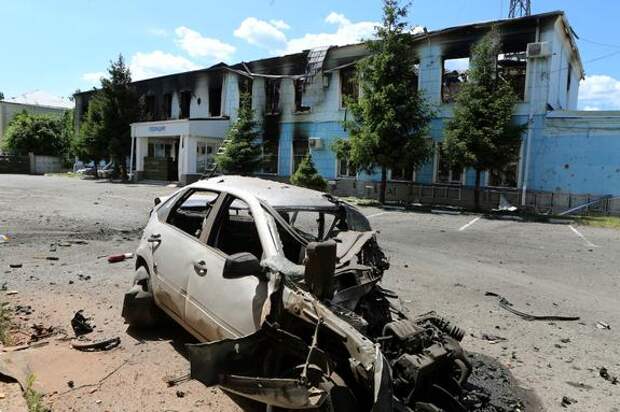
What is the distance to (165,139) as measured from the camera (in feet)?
115

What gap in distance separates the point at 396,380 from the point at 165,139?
34.4 m

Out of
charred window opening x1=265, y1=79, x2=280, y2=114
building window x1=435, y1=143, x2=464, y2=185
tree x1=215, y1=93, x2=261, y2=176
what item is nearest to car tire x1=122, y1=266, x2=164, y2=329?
building window x1=435, y1=143, x2=464, y2=185

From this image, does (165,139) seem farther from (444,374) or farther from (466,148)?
(444,374)

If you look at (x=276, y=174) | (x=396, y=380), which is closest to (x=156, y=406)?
(x=396, y=380)

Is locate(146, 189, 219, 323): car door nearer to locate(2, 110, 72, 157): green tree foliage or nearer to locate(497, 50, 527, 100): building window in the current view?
locate(497, 50, 527, 100): building window

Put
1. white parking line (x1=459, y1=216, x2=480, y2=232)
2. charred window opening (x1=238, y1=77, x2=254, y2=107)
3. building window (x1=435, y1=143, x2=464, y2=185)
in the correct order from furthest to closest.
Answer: charred window opening (x1=238, y1=77, x2=254, y2=107) → building window (x1=435, y1=143, x2=464, y2=185) → white parking line (x1=459, y1=216, x2=480, y2=232)

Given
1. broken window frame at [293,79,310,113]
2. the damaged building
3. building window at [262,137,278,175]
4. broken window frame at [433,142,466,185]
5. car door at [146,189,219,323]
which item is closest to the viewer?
A: car door at [146,189,219,323]

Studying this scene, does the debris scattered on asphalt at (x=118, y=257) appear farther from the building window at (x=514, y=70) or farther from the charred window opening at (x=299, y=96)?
the charred window opening at (x=299, y=96)

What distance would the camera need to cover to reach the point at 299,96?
93.7 feet

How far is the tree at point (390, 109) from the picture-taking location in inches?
822

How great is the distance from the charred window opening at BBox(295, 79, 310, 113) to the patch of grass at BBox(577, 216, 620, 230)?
15.8 metres

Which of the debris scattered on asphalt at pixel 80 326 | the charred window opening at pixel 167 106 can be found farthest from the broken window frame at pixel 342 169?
the debris scattered on asphalt at pixel 80 326

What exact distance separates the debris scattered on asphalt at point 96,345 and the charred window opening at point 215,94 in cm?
2915

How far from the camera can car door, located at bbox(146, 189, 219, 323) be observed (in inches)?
163
